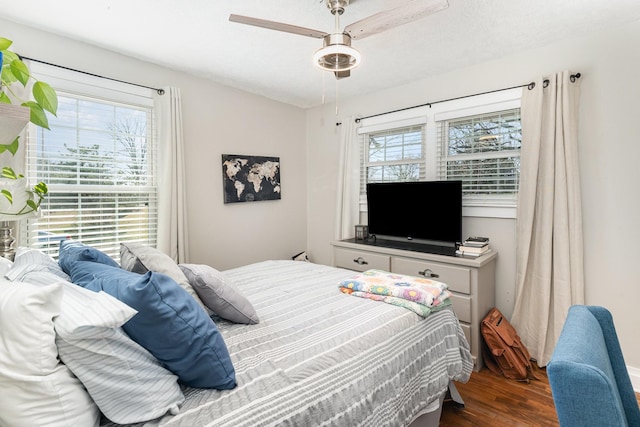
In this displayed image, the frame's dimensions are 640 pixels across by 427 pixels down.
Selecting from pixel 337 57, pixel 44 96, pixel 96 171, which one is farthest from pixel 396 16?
pixel 96 171

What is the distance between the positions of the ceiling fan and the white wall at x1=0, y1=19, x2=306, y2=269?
Answer: 176 centimetres

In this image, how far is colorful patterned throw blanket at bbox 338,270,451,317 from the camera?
74.0 inches

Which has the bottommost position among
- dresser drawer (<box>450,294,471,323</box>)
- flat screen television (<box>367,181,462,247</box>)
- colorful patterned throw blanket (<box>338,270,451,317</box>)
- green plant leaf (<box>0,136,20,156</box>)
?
dresser drawer (<box>450,294,471,323</box>)

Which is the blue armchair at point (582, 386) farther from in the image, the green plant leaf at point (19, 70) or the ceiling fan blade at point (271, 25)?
the ceiling fan blade at point (271, 25)

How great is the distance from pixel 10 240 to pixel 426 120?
3.44 metres

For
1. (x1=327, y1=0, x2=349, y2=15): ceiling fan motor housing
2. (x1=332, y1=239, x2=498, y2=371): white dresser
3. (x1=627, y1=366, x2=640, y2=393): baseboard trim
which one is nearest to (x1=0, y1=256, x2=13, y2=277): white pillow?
(x1=327, y1=0, x2=349, y2=15): ceiling fan motor housing

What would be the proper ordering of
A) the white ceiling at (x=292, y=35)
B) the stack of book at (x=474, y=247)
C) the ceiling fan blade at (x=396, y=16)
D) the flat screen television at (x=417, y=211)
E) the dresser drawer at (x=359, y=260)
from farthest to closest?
1. the dresser drawer at (x=359, y=260)
2. the flat screen television at (x=417, y=211)
3. the stack of book at (x=474, y=247)
4. the white ceiling at (x=292, y=35)
5. the ceiling fan blade at (x=396, y=16)

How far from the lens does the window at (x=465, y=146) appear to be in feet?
9.82

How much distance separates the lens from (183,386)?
1139mm

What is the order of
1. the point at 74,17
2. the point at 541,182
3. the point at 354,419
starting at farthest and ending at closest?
the point at 541,182 < the point at 74,17 < the point at 354,419

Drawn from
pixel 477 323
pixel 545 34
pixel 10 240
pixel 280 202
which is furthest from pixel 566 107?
pixel 10 240

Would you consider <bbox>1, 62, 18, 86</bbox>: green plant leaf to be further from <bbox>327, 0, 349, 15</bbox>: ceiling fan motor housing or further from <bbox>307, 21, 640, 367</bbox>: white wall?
<bbox>307, 21, 640, 367</bbox>: white wall

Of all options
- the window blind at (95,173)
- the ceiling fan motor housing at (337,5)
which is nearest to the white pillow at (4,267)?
the window blind at (95,173)

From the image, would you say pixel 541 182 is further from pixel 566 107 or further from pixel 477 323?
pixel 477 323
